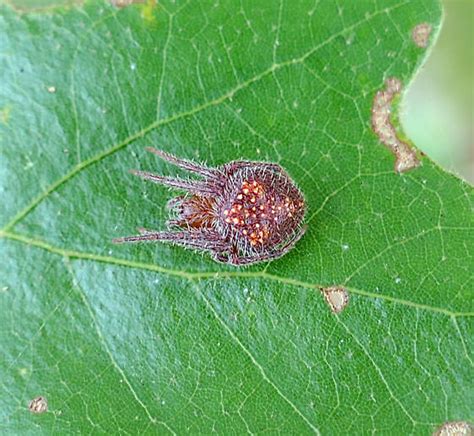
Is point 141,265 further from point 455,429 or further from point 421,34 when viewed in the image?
point 421,34

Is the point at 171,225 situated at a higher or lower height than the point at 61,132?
lower

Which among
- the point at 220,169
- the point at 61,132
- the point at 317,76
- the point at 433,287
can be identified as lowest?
the point at 433,287

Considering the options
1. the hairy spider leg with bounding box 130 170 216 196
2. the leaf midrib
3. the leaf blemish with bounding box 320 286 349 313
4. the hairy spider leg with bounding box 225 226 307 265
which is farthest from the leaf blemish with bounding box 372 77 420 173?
the hairy spider leg with bounding box 130 170 216 196

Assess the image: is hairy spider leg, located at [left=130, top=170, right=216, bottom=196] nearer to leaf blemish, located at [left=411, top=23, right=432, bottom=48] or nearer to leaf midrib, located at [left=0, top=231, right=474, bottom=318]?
leaf midrib, located at [left=0, top=231, right=474, bottom=318]

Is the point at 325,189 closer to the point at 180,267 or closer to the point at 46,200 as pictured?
the point at 180,267

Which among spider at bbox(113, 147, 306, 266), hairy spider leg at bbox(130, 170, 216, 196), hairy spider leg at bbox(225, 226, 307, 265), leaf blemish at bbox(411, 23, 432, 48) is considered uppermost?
leaf blemish at bbox(411, 23, 432, 48)

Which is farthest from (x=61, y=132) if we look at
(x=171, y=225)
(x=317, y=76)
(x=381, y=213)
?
(x=381, y=213)
